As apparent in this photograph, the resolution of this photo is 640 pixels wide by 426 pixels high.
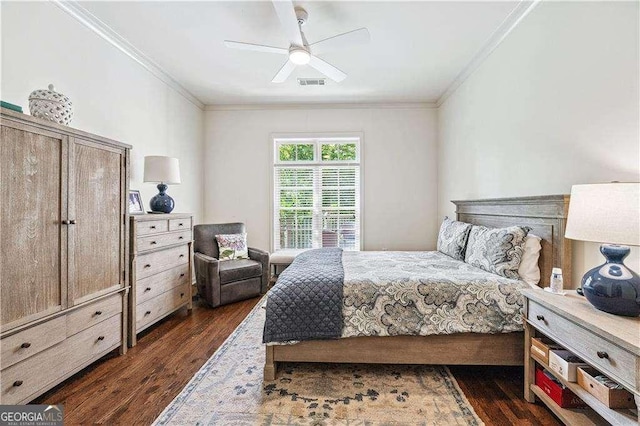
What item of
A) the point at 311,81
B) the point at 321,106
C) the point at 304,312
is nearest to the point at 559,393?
→ the point at 304,312

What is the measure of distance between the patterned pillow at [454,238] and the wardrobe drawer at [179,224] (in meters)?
2.86

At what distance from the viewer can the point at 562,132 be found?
6.82ft

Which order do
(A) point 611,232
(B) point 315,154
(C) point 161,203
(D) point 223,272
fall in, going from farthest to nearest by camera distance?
(B) point 315,154 → (D) point 223,272 → (C) point 161,203 → (A) point 611,232

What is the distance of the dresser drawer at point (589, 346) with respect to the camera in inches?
44.4

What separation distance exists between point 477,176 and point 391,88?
1.66 m

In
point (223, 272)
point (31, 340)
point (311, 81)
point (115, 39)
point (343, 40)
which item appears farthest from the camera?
point (311, 81)

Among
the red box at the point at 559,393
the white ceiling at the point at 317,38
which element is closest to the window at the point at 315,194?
the white ceiling at the point at 317,38

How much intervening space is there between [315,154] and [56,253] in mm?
3557

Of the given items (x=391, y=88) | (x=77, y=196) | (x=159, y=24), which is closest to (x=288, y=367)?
(x=77, y=196)

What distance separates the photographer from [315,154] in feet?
15.7

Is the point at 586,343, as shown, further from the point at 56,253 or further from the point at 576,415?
the point at 56,253

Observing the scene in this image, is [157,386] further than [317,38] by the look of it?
No

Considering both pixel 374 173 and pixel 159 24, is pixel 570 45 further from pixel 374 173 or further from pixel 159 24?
pixel 159 24

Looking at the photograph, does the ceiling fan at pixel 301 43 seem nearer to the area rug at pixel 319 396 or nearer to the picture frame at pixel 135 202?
the picture frame at pixel 135 202
